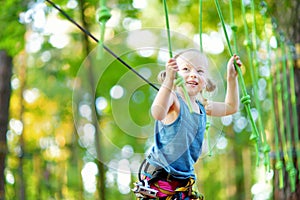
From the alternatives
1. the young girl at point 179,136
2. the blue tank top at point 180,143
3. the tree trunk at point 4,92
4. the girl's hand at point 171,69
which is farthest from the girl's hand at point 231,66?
the tree trunk at point 4,92

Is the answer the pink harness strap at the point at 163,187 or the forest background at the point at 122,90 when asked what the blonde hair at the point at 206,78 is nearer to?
the forest background at the point at 122,90

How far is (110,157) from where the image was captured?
103 centimetres

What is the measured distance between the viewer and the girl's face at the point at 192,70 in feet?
3.27

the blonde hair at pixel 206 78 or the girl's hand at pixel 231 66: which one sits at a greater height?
the girl's hand at pixel 231 66

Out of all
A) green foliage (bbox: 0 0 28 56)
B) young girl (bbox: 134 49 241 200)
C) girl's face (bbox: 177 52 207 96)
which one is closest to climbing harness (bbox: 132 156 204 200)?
young girl (bbox: 134 49 241 200)

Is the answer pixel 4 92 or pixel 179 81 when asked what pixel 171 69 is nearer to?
pixel 179 81

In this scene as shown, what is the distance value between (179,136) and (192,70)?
0.41 feet

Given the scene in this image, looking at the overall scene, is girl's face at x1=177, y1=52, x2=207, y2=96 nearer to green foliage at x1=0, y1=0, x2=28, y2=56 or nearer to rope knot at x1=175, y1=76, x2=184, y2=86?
rope knot at x1=175, y1=76, x2=184, y2=86

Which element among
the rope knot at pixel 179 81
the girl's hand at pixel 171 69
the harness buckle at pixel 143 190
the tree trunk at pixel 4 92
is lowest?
the harness buckle at pixel 143 190

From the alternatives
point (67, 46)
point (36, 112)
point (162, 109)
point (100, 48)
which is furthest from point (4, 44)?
point (36, 112)

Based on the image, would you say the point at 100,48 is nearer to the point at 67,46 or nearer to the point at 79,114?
the point at 79,114

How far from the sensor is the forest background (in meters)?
1.03

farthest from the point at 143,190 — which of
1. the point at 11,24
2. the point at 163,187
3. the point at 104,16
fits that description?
the point at 11,24

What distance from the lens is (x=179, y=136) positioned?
99 cm
